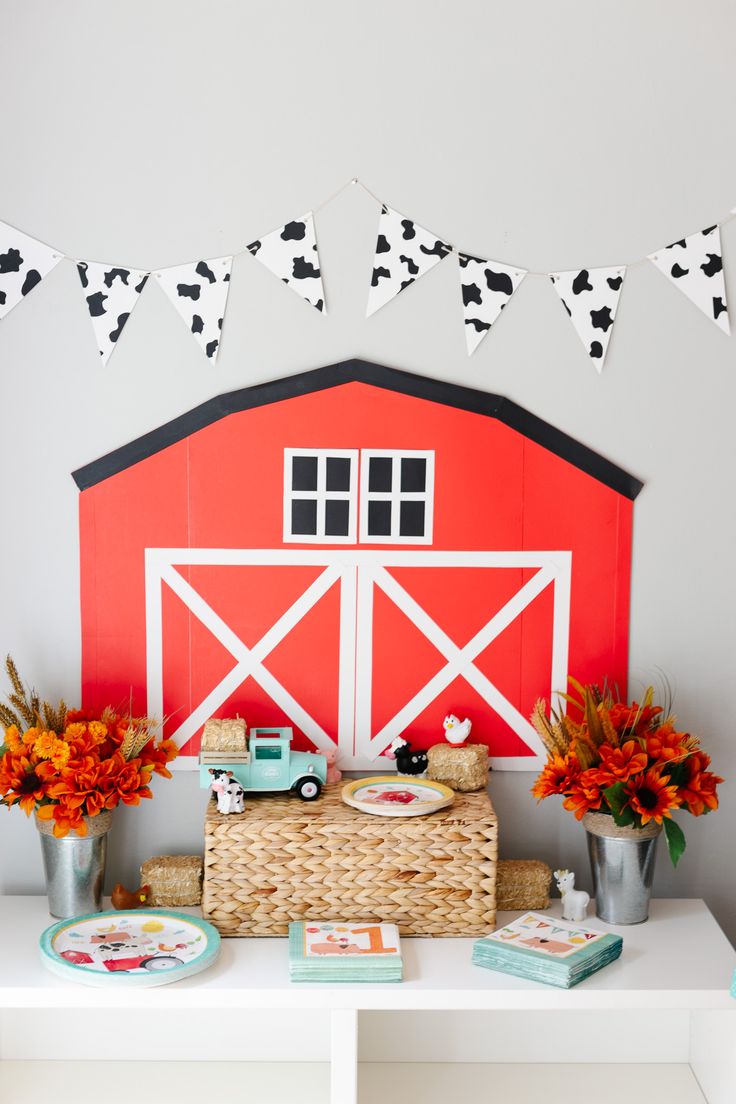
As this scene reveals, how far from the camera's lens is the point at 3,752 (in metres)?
1.81

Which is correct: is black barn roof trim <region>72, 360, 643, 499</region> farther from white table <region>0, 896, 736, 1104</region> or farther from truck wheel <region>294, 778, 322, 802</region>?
white table <region>0, 896, 736, 1104</region>

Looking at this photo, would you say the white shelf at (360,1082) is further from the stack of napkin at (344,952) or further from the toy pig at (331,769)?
the toy pig at (331,769)

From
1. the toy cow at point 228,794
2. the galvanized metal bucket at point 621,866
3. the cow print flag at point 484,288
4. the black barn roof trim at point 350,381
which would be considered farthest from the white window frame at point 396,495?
the galvanized metal bucket at point 621,866

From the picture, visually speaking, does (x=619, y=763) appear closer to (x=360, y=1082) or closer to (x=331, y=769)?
(x=331, y=769)

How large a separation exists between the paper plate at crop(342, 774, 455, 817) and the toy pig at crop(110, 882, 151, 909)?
15.1 inches

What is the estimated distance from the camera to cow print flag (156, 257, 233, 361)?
6.31 feet

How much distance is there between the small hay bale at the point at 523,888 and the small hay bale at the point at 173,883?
529 millimetres

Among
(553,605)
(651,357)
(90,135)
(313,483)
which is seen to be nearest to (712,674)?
(553,605)

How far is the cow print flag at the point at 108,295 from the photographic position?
6.32 ft

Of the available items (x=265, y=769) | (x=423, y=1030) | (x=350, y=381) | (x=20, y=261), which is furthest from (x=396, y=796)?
(x=20, y=261)

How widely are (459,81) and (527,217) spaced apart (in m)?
0.26

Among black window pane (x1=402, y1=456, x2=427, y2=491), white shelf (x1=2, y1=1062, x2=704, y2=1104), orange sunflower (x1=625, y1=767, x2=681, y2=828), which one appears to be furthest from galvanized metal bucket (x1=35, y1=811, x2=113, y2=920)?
orange sunflower (x1=625, y1=767, x2=681, y2=828)

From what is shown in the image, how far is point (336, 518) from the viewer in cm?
196

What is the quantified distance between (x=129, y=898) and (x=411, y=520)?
83cm
